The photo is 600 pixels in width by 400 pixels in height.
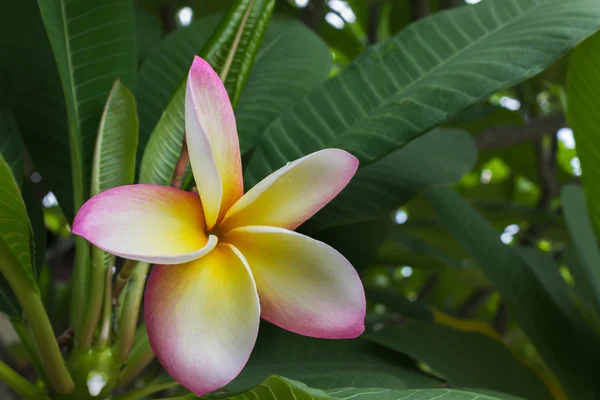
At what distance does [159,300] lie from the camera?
37 centimetres

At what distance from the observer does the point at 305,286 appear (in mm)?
399

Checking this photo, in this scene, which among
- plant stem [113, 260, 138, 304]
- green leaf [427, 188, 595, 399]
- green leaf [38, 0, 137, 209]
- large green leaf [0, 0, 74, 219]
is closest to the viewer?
plant stem [113, 260, 138, 304]

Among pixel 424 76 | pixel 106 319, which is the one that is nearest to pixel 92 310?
pixel 106 319

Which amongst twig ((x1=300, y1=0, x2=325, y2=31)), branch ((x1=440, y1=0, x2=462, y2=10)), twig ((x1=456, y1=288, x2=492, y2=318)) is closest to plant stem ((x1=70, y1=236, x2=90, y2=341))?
twig ((x1=300, y1=0, x2=325, y2=31))

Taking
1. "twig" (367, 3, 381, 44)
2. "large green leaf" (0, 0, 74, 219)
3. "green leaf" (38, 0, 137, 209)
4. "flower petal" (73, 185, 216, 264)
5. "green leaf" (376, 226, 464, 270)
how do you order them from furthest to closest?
"twig" (367, 3, 381, 44), "green leaf" (376, 226, 464, 270), "large green leaf" (0, 0, 74, 219), "green leaf" (38, 0, 137, 209), "flower petal" (73, 185, 216, 264)

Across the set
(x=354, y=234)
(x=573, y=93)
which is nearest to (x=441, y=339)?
(x=354, y=234)

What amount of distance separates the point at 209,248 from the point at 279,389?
110 mm

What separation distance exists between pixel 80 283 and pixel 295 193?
9.4 inches

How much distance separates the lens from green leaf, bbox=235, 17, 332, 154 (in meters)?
0.74

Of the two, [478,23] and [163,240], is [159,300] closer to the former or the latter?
[163,240]

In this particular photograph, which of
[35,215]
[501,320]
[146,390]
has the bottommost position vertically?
[501,320]

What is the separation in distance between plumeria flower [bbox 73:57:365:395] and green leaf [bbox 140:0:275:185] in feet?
0.50

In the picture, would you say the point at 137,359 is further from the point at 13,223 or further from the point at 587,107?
the point at 587,107

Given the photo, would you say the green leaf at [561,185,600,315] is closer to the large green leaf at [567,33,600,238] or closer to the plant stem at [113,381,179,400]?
the large green leaf at [567,33,600,238]
